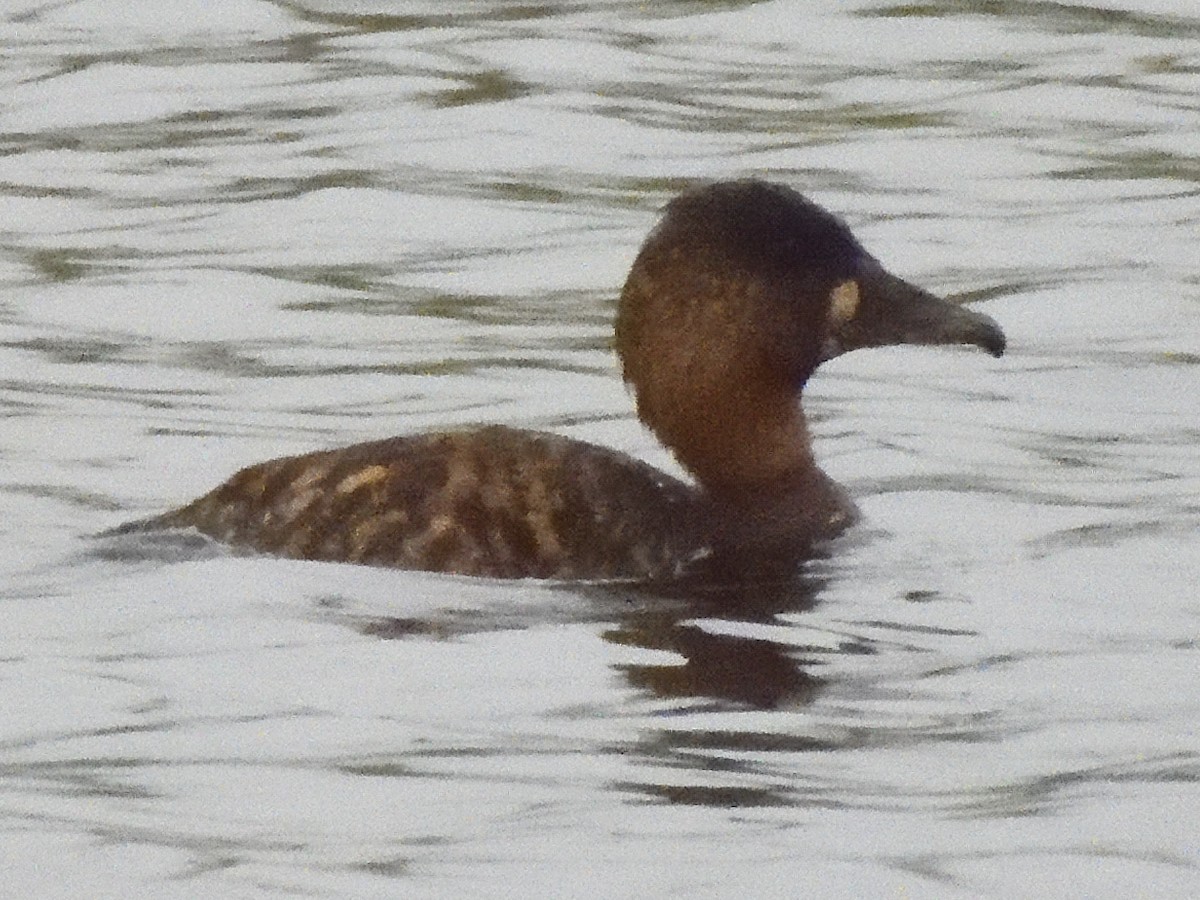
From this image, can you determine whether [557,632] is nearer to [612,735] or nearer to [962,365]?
[612,735]

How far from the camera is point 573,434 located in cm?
1064

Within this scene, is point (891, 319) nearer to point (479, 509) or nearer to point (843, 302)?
point (843, 302)

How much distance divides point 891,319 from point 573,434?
1.72 meters

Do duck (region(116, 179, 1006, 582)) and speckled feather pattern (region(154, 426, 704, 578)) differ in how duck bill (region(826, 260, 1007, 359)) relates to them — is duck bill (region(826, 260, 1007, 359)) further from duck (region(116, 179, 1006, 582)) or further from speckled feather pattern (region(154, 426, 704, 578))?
speckled feather pattern (region(154, 426, 704, 578))

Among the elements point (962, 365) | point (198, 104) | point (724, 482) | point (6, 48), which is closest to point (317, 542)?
point (724, 482)

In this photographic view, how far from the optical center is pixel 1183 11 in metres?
16.6

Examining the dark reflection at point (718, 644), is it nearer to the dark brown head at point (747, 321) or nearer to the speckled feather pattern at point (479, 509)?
the speckled feather pattern at point (479, 509)

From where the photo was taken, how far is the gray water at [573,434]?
674cm

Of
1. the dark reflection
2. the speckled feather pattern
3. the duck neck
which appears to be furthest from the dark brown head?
the dark reflection

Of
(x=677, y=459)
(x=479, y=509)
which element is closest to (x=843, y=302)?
(x=677, y=459)

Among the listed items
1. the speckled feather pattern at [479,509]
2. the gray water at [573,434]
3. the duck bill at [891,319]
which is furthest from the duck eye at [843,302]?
the speckled feather pattern at [479,509]

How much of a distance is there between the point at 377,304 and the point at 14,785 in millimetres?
5443

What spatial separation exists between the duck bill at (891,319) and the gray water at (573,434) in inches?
18.9

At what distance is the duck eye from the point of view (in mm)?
9078
